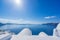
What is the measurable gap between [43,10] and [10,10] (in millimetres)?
1060

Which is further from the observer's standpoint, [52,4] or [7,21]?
[7,21]

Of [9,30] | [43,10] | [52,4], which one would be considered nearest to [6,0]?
[9,30]

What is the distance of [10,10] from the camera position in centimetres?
323

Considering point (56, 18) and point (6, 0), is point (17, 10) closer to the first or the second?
point (6, 0)

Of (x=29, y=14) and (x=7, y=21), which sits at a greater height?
(x=29, y=14)

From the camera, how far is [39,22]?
10.6 ft

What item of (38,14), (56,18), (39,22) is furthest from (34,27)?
(56,18)

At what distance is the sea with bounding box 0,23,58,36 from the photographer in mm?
3174

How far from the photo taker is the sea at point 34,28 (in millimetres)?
3174

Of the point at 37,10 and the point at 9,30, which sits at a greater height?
the point at 37,10

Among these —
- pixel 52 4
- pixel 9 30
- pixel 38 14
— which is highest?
pixel 52 4

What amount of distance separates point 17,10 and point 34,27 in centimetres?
78

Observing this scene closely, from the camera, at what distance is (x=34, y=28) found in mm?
3193

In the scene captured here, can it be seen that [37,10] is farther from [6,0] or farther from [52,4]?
[6,0]
